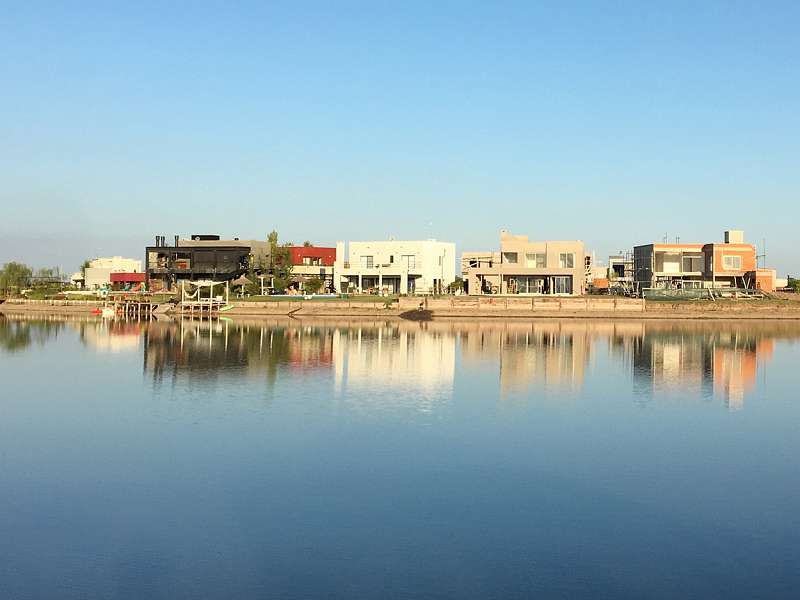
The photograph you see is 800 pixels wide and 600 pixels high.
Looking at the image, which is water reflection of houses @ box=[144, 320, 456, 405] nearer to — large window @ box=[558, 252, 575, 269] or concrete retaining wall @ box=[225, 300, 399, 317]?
concrete retaining wall @ box=[225, 300, 399, 317]

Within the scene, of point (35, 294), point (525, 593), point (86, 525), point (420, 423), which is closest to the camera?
point (525, 593)

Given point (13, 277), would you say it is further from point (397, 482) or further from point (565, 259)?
point (397, 482)

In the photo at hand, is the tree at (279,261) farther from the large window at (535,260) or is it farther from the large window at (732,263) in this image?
the large window at (732,263)

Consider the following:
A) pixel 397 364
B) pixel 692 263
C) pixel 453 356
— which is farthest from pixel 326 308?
pixel 692 263

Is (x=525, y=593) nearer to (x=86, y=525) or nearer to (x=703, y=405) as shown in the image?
(x=86, y=525)

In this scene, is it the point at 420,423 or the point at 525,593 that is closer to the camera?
the point at 525,593

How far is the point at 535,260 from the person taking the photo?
106500 millimetres

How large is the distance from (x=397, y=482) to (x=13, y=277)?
447ft

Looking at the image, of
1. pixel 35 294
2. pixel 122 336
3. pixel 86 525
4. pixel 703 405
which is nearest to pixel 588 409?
Result: pixel 703 405

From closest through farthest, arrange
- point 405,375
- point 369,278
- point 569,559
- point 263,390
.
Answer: point 569,559
point 263,390
point 405,375
point 369,278

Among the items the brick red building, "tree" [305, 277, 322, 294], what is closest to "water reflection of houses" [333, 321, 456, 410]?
"tree" [305, 277, 322, 294]

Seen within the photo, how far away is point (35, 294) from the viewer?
12669 cm

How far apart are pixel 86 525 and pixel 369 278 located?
95.2m

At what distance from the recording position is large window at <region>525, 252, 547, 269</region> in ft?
349
